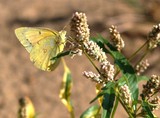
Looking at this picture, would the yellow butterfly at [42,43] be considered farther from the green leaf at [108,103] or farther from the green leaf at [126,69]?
the green leaf at [108,103]

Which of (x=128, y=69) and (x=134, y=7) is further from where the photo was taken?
(x=134, y=7)

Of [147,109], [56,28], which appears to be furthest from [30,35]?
[56,28]

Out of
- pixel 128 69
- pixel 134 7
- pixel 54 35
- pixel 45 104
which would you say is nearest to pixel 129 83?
pixel 128 69

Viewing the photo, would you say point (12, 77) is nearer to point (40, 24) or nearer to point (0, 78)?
point (0, 78)

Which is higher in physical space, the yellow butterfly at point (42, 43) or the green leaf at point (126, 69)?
the yellow butterfly at point (42, 43)

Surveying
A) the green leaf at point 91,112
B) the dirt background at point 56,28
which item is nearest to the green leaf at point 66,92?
the green leaf at point 91,112
